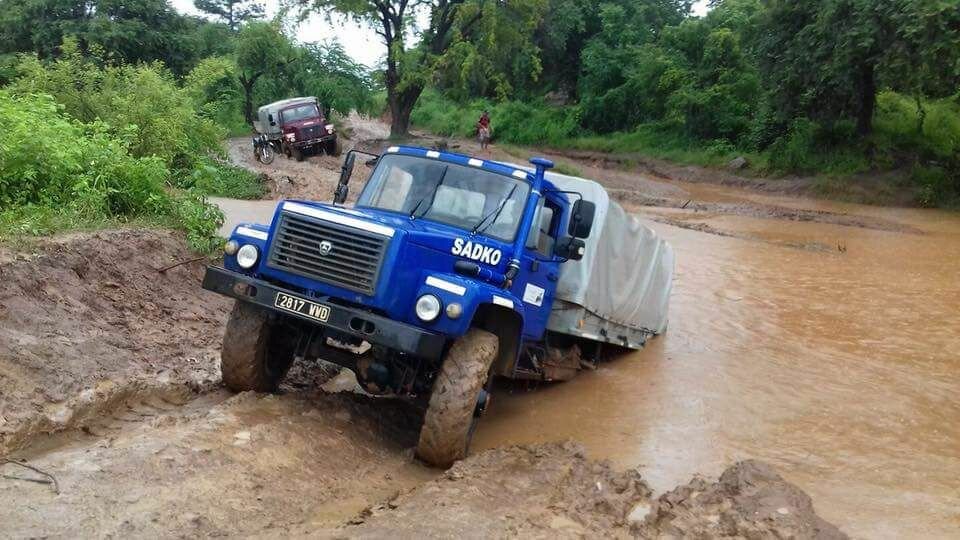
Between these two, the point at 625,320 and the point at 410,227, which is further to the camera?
the point at 625,320

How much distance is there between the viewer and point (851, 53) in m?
24.6

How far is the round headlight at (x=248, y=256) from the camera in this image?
6.22 metres

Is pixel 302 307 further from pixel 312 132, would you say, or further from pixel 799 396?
pixel 312 132

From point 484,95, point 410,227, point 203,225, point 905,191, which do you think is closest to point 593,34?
point 484,95

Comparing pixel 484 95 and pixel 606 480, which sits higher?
pixel 484 95

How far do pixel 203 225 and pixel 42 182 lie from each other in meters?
1.76

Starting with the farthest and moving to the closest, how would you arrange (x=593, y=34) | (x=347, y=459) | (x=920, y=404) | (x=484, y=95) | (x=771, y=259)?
(x=484, y=95), (x=593, y=34), (x=771, y=259), (x=920, y=404), (x=347, y=459)

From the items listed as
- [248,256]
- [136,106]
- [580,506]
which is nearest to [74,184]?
[136,106]

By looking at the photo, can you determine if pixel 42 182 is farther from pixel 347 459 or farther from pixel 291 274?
pixel 347 459

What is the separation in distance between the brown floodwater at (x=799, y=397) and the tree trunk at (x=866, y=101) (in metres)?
13.7

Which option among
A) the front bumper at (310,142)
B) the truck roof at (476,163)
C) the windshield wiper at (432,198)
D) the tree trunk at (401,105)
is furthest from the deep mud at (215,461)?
the tree trunk at (401,105)

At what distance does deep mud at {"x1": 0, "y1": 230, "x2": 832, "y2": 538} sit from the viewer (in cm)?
445

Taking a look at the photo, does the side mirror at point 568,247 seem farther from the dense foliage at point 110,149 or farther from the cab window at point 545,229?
the dense foliage at point 110,149

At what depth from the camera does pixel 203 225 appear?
10219mm
